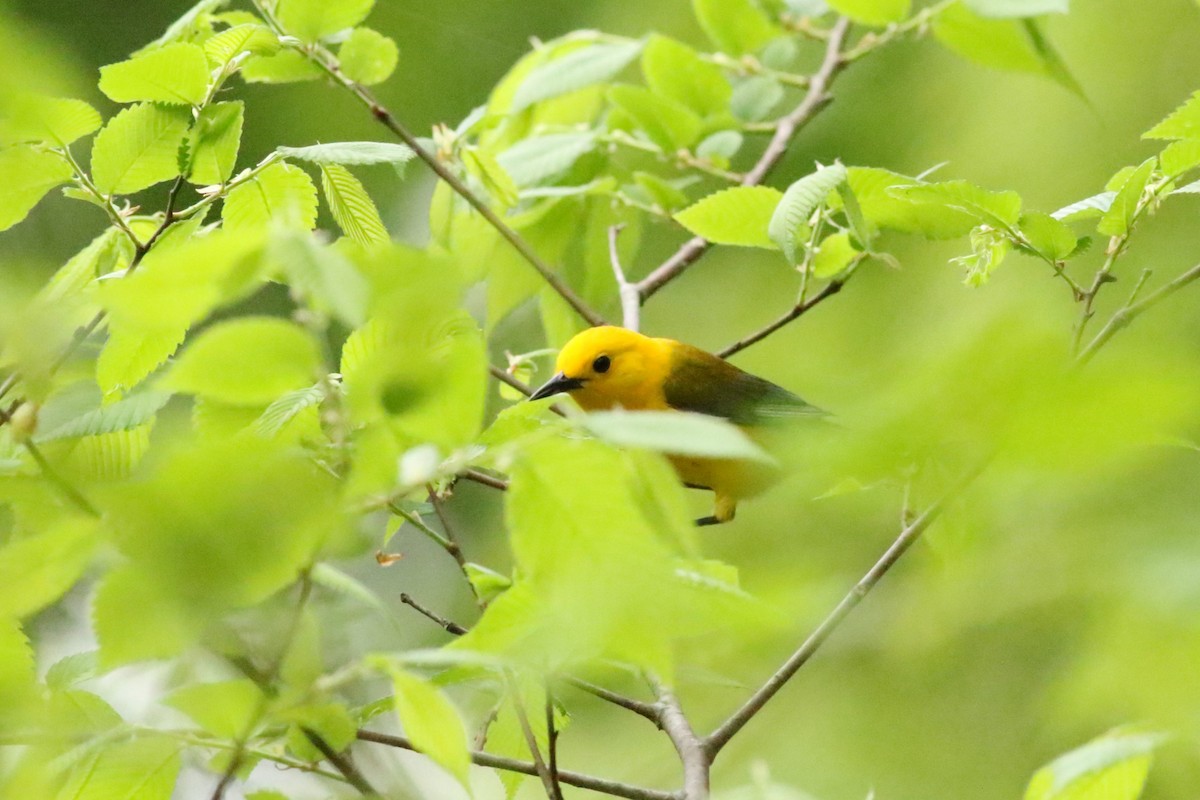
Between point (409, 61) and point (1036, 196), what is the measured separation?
306cm

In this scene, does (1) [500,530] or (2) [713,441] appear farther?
(1) [500,530]

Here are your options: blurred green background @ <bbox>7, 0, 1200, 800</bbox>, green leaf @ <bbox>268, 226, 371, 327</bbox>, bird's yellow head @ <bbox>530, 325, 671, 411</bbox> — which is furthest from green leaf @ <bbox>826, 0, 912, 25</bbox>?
bird's yellow head @ <bbox>530, 325, 671, 411</bbox>

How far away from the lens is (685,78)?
2381 millimetres

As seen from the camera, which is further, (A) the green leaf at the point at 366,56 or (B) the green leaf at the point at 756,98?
(B) the green leaf at the point at 756,98

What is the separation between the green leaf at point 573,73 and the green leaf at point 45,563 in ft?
4.57

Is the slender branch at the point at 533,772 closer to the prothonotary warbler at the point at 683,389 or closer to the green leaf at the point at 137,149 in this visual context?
the green leaf at the point at 137,149

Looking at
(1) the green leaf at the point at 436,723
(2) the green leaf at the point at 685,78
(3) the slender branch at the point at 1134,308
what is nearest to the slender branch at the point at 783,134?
(2) the green leaf at the point at 685,78

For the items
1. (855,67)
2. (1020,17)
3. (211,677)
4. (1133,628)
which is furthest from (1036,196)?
(211,677)

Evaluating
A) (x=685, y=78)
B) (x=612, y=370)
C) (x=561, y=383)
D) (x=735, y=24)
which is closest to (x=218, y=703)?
(x=685, y=78)

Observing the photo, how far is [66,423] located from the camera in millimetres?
1254

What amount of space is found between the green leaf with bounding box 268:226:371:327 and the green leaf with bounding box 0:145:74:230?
68cm

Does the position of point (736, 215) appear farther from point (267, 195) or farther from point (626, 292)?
point (626, 292)

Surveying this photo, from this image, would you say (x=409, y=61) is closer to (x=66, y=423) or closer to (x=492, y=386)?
(x=492, y=386)

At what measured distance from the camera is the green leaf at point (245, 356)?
2.51 ft
